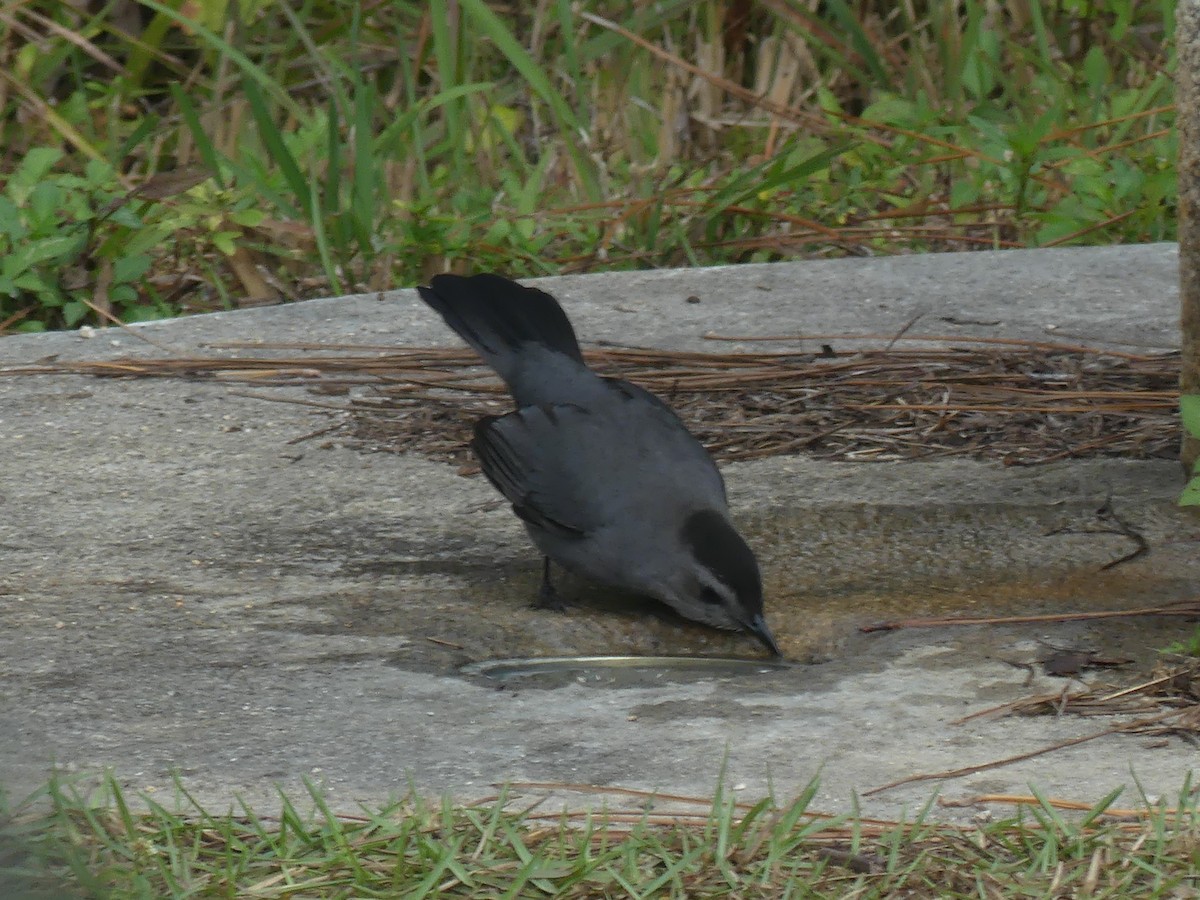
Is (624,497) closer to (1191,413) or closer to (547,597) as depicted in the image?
(547,597)

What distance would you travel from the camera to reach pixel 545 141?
7.35m

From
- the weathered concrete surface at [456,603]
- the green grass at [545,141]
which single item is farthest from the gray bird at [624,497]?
the green grass at [545,141]

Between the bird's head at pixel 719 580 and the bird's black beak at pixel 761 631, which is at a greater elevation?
the bird's head at pixel 719 580

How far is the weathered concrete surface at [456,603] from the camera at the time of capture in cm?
248

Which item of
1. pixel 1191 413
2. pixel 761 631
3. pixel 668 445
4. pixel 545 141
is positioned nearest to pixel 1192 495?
pixel 1191 413

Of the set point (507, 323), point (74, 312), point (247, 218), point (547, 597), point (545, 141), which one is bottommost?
point (547, 597)

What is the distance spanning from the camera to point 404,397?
14.3ft

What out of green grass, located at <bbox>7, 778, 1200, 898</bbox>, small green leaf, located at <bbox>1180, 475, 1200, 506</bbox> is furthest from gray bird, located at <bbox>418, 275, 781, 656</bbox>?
green grass, located at <bbox>7, 778, 1200, 898</bbox>

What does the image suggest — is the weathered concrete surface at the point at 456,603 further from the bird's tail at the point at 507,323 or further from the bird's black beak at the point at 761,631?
the bird's tail at the point at 507,323

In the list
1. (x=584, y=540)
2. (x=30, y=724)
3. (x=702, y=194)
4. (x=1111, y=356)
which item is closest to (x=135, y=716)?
(x=30, y=724)

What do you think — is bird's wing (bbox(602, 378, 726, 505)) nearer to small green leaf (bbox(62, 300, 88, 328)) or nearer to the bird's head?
the bird's head

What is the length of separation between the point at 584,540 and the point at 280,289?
9.18 ft

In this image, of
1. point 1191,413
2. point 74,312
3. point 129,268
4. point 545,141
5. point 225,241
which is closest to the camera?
point 1191,413

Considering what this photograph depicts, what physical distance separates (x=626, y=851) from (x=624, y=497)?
4.03 feet
